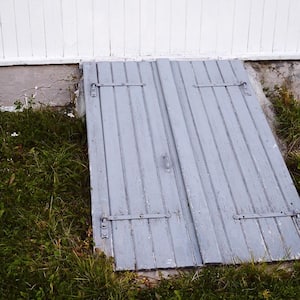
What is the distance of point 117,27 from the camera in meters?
6.01

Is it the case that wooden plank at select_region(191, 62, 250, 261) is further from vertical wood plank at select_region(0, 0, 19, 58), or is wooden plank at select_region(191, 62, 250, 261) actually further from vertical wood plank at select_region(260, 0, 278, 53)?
vertical wood plank at select_region(0, 0, 19, 58)

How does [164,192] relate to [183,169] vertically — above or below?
below

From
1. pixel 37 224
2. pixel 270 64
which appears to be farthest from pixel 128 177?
pixel 270 64

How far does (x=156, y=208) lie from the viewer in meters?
4.96

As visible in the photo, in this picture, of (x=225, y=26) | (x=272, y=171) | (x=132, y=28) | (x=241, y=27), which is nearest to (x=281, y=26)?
(x=241, y=27)

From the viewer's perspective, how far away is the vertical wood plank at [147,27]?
5.98 m

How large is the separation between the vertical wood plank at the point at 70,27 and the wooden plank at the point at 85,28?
1.3 inches

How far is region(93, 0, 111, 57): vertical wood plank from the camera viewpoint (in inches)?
233

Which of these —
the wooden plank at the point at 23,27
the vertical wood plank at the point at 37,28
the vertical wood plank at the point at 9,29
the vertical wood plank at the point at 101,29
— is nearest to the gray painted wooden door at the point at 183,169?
the vertical wood plank at the point at 101,29

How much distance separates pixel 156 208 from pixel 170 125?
Answer: 0.85 m

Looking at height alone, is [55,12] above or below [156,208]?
above

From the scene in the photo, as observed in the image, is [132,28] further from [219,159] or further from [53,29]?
[219,159]

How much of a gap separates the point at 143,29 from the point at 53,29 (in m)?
0.74

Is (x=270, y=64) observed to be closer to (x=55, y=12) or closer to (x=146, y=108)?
(x=146, y=108)
